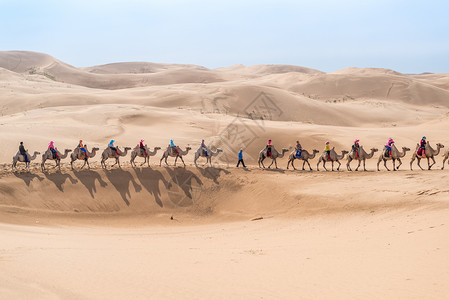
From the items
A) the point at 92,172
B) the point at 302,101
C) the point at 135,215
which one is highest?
the point at 302,101

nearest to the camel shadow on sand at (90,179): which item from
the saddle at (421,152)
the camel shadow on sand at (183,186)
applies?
the camel shadow on sand at (183,186)

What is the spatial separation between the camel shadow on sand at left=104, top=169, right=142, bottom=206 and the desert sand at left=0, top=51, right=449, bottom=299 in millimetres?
63

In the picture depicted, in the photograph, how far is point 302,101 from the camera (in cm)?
4972

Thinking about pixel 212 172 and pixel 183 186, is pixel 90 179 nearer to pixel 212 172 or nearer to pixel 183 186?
pixel 183 186

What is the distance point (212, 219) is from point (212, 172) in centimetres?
350

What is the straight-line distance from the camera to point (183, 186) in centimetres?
1970

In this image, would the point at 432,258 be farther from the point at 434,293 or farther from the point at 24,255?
the point at 24,255

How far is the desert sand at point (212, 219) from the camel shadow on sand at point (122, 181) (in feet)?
0.21

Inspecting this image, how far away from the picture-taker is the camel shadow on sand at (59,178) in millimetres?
17859

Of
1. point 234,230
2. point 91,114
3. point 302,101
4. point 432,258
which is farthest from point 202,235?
point 302,101

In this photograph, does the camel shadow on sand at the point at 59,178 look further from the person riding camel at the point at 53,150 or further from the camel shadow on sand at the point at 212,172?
the camel shadow on sand at the point at 212,172

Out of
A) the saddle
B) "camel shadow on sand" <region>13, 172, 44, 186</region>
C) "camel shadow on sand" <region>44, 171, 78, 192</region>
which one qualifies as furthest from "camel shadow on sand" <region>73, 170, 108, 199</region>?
the saddle

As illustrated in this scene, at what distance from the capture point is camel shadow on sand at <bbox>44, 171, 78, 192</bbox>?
1786 centimetres

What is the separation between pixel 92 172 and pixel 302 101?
3435 cm
